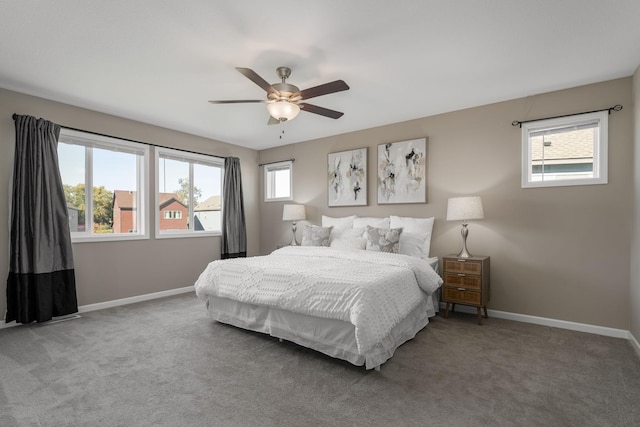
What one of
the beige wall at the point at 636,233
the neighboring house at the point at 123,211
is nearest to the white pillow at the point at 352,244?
the beige wall at the point at 636,233

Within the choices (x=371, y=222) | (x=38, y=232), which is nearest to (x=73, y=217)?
(x=38, y=232)

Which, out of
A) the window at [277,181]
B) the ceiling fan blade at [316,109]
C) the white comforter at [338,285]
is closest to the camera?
the white comforter at [338,285]

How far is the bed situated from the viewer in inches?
93.4

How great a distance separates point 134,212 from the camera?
4.58 meters

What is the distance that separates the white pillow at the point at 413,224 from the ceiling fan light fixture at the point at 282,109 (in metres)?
2.09

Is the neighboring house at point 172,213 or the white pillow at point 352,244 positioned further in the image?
the neighboring house at point 172,213

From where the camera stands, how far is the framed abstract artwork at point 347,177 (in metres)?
4.87

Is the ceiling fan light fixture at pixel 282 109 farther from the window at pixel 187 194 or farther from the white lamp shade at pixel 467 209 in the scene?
the window at pixel 187 194

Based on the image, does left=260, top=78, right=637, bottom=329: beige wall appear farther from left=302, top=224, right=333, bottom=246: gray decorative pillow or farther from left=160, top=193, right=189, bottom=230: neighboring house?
Answer: left=160, top=193, right=189, bottom=230: neighboring house

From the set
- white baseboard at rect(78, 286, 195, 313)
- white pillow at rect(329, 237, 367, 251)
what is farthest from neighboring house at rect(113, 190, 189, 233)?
white pillow at rect(329, 237, 367, 251)

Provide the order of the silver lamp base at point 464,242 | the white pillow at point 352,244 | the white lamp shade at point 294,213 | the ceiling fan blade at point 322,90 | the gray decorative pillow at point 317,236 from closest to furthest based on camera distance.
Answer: the ceiling fan blade at point 322,90 → the silver lamp base at point 464,242 → the white pillow at point 352,244 → the gray decorative pillow at point 317,236 → the white lamp shade at point 294,213

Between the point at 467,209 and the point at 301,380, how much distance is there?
2.53 m

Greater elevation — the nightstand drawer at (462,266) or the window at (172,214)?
the window at (172,214)

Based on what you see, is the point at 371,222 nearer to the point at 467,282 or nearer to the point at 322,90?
the point at 467,282
